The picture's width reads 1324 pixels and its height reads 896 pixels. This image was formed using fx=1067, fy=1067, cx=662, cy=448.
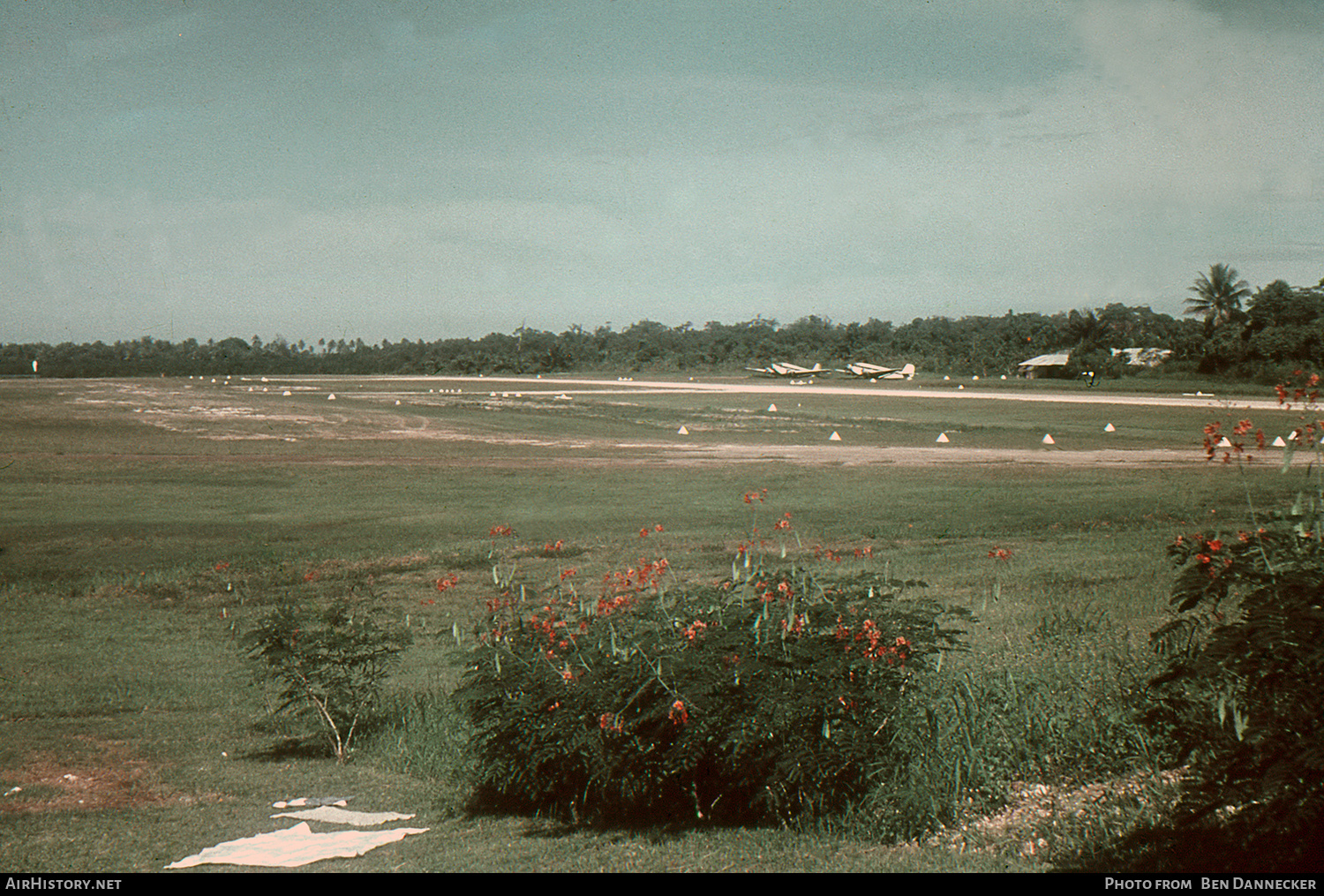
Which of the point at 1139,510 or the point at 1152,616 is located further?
the point at 1139,510

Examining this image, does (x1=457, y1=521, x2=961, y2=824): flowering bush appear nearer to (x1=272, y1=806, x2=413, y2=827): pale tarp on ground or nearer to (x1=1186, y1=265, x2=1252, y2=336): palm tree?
(x1=272, y1=806, x2=413, y2=827): pale tarp on ground

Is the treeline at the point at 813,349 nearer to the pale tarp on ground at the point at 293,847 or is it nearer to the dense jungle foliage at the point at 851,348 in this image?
the dense jungle foliage at the point at 851,348

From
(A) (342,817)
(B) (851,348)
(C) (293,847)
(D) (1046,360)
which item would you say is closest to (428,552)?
(A) (342,817)

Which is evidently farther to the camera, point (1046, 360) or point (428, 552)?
point (1046, 360)

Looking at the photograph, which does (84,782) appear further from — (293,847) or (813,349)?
(813,349)
